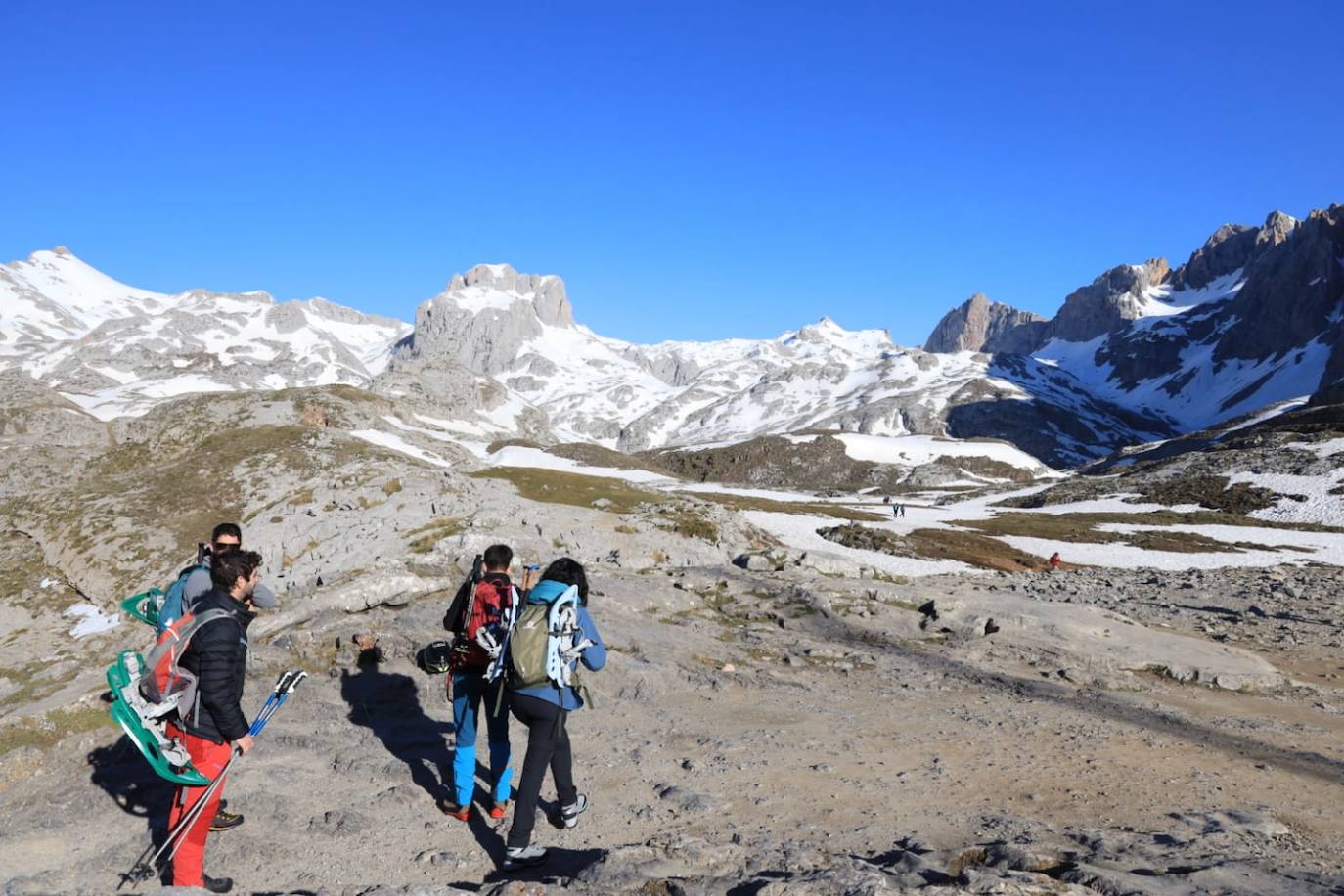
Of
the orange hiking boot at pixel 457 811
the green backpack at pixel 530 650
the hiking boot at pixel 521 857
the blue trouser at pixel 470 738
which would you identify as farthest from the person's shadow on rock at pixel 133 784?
the green backpack at pixel 530 650

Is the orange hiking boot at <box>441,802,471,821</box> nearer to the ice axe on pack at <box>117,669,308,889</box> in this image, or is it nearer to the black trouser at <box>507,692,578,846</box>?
the black trouser at <box>507,692,578,846</box>

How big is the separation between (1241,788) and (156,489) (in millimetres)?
53991

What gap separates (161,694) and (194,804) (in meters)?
1.42

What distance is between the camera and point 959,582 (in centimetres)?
3488

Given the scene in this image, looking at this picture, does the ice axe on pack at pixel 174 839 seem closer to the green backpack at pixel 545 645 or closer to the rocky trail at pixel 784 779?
the rocky trail at pixel 784 779

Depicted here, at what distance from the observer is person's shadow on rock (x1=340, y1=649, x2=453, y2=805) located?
11.8m

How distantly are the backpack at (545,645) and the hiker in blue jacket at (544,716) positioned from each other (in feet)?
0.20

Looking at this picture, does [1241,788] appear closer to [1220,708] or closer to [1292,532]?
[1220,708]

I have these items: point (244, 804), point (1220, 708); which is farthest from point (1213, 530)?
point (244, 804)

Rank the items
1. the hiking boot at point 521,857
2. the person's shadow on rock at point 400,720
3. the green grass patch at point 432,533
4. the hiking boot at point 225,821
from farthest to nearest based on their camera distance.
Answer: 1. the green grass patch at point 432,533
2. the person's shadow on rock at point 400,720
3. the hiking boot at point 225,821
4. the hiking boot at point 521,857

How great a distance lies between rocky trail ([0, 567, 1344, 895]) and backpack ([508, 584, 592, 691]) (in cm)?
216

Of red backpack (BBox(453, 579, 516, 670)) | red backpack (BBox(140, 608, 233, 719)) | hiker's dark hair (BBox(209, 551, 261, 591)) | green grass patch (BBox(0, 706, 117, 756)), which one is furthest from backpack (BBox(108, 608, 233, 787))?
green grass patch (BBox(0, 706, 117, 756))

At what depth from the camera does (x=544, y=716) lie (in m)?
8.94

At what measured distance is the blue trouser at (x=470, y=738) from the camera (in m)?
10.0
